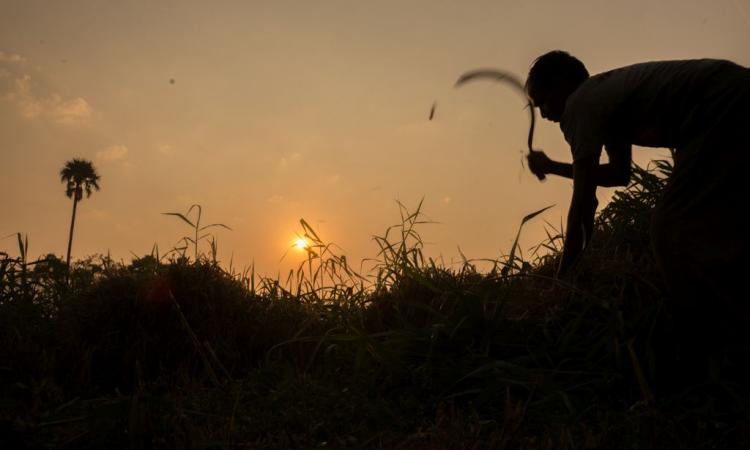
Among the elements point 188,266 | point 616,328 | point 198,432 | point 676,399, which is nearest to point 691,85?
point 616,328

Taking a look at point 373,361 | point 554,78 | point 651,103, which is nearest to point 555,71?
point 554,78

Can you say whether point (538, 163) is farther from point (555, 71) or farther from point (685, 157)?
point (685, 157)

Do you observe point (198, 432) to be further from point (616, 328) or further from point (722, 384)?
point (722, 384)

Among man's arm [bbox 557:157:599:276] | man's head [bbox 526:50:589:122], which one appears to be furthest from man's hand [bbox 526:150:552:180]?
man's arm [bbox 557:157:599:276]

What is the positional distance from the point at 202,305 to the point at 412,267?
1.43m

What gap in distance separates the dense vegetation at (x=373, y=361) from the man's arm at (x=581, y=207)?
231 mm

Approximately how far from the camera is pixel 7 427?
253cm


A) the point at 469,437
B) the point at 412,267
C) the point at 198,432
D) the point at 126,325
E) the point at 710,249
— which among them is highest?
the point at 412,267

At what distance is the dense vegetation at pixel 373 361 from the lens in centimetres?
256

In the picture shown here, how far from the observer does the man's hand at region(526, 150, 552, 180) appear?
387cm

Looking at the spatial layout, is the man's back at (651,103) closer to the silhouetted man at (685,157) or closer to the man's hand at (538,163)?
the silhouetted man at (685,157)

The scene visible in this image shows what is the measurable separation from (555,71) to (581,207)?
912 millimetres

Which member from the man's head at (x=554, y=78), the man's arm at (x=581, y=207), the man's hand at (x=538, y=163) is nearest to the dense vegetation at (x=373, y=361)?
the man's arm at (x=581, y=207)

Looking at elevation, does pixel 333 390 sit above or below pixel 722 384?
above
